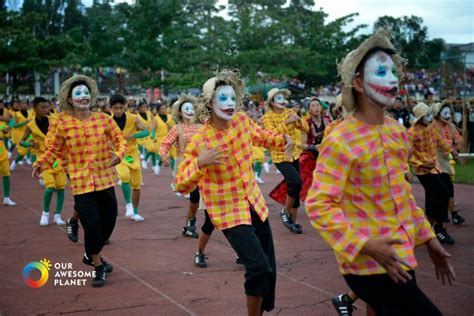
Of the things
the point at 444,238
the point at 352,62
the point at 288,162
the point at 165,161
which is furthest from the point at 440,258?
the point at 288,162

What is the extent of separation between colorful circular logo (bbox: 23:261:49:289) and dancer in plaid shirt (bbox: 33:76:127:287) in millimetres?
523

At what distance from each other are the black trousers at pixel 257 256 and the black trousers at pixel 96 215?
6.50 ft

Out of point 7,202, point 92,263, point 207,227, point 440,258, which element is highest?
point 440,258

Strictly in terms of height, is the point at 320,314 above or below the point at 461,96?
below

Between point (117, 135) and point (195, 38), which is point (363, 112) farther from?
point (195, 38)

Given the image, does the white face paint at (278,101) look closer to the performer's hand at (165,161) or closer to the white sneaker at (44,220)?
the performer's hand at (165,161)

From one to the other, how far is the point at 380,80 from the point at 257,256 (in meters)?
1.90

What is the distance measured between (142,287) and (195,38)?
93.2 ft

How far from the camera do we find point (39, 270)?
7012 millimetres

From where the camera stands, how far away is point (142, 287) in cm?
636

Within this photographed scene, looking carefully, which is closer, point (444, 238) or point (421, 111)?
point (421, 111)

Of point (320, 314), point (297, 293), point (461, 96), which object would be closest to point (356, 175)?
point (320, 314)

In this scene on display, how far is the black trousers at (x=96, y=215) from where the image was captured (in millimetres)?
6461

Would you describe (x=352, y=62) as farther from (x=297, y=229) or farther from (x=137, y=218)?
(x=137, y=218)
